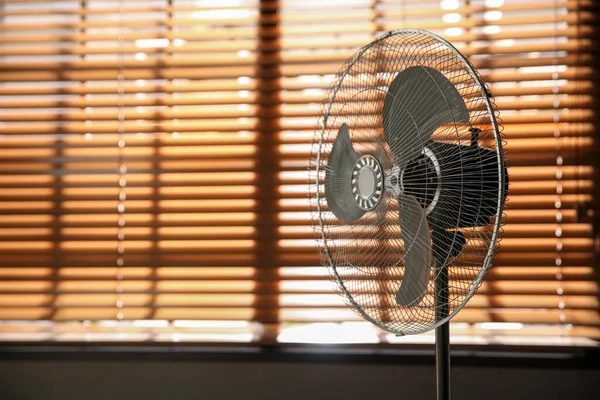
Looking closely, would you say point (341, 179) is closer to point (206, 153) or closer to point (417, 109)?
point (417, 109)

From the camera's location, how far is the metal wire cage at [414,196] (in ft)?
3.65

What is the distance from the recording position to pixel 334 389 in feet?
6.34

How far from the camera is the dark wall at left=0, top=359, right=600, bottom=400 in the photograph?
6.12 feet

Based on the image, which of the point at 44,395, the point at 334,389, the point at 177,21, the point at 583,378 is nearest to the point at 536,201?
the point at 583,378

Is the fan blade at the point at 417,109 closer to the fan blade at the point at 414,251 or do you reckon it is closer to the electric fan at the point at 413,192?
the electric fan at the point at 413,192

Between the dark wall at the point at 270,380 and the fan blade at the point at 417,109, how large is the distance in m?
1.04

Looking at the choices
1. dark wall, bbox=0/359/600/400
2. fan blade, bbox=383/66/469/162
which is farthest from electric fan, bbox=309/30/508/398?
dark wall, bbox=0/359/600/400

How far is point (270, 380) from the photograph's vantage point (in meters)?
1.95

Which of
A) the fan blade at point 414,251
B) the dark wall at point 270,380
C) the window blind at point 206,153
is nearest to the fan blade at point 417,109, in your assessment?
the fan blade at point 414,251

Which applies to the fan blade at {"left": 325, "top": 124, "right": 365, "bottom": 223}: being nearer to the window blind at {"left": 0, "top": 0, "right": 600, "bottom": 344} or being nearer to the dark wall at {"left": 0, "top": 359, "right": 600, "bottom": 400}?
the window blind at {"left": 0, "top": 0, "right": 600, "bottom": 344}

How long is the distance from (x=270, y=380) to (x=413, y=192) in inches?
43.9

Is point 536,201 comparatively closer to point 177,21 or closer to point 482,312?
point 482,312

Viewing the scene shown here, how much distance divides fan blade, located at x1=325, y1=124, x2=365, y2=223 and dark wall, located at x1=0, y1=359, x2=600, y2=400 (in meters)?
0.81

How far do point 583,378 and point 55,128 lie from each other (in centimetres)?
221
